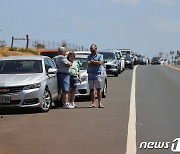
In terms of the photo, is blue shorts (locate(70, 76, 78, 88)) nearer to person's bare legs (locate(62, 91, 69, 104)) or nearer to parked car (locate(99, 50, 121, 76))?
person's bare legs (locate(62, 91, 69, 104))

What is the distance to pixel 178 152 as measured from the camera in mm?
7863

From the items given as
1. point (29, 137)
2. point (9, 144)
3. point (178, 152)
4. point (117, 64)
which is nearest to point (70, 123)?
point (29, 137)

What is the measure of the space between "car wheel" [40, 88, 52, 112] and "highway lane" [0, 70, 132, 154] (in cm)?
19

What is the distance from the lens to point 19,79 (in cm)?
1265

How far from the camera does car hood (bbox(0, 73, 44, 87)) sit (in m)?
12.4

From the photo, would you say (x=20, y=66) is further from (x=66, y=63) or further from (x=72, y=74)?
(x=72, y=74)

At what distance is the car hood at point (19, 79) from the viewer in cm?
1243

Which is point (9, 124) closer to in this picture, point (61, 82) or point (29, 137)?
point (29, 137)

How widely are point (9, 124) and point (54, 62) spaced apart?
4.26 m

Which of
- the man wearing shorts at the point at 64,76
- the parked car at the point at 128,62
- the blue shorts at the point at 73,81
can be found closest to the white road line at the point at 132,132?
the blue shorts at the point at 73,81

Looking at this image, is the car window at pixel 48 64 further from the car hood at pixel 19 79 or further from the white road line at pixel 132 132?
the white road line at pixel 132 132

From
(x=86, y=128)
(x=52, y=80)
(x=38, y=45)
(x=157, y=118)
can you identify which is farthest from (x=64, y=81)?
(x=38, y=45)

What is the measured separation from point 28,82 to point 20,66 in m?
1.33

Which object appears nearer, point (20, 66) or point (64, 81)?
point (20, 66)
